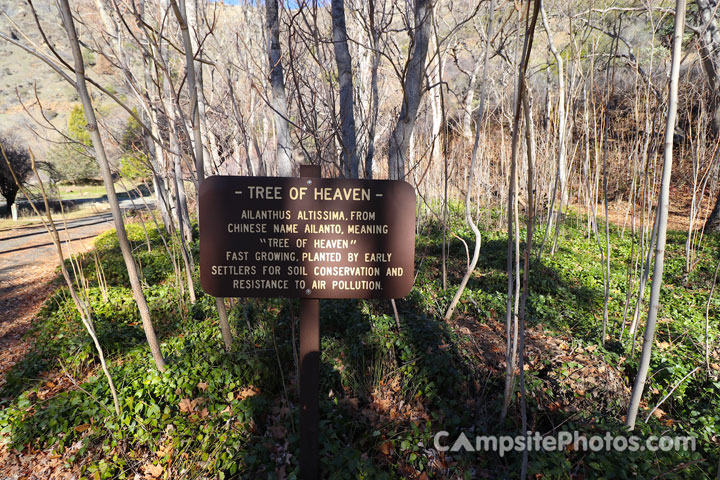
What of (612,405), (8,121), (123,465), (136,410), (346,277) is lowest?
(612,405)

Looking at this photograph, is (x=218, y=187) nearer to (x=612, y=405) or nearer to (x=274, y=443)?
(x=274, y=443)

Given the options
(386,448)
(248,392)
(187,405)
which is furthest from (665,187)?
(187,405)

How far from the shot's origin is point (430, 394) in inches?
111

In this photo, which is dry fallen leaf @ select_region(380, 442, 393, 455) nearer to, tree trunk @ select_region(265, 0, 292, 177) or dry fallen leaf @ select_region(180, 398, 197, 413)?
dry fallen leaf @ select_region(180, 398, 197, 413)

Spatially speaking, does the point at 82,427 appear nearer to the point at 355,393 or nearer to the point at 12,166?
the point at 355,393

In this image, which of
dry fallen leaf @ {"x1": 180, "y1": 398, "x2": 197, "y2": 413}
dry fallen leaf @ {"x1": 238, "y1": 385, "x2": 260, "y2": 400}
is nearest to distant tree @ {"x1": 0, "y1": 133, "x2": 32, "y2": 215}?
dry fallen leaf @ {"x1": 180, "y1": 398, "x2": 197, "y2": 413}

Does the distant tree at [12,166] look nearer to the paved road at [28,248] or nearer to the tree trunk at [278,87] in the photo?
the paved road at [28,248]

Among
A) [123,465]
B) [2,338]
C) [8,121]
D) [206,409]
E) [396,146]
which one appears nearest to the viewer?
[123,465]

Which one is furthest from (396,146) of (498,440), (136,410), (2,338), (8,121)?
(8,121)

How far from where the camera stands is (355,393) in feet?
9.66

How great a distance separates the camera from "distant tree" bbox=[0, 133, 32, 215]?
15352 millimetres

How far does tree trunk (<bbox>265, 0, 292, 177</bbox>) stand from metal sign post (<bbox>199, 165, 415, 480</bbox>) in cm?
285

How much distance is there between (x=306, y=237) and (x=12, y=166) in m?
19.0

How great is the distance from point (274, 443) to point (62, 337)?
2815 mm
